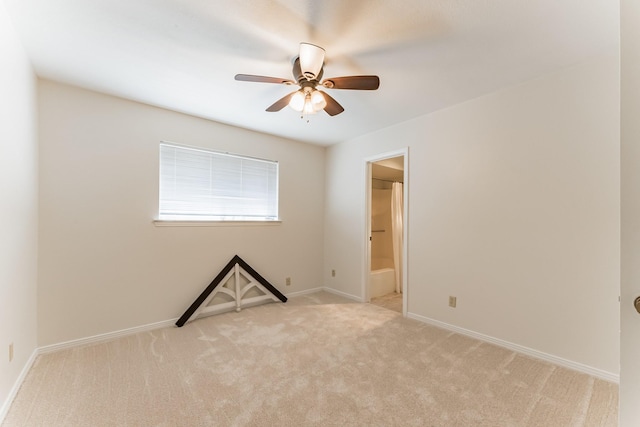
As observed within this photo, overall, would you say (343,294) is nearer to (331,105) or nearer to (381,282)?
(381,282)

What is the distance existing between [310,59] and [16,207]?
2277 millimetres

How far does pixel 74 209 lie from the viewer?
103 inches

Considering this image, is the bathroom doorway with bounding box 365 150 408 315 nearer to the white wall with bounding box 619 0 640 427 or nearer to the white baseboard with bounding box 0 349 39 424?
the white wall with bounding box 619 0 640 427

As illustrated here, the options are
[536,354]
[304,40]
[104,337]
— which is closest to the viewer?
[304,40]

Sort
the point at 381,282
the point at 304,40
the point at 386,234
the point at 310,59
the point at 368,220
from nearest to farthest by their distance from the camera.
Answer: the point at 310,59
the point at 304,40
the point at 368,220
the point at 381,282
the point at 386,234

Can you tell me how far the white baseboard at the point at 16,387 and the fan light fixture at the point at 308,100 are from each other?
2.71 meters

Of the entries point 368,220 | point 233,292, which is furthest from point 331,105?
point 233,292

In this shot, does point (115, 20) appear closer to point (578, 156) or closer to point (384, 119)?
point (384, 119)

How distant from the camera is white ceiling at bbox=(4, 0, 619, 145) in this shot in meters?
1.67

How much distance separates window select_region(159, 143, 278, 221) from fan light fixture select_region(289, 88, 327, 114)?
1752 mm

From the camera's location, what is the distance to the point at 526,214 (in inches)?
98.0

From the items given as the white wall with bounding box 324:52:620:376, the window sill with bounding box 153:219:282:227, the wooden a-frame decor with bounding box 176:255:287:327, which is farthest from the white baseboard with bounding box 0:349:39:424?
the white wall with bounding box 324:52:620:376

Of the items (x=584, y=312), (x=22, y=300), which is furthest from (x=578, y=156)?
(x=22, y=300)

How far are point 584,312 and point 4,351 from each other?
4068mm
